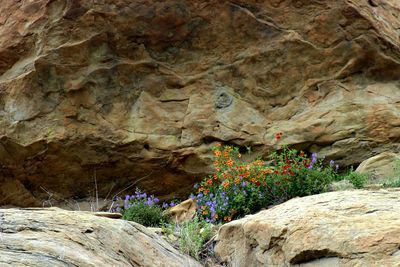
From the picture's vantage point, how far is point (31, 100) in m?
8.46

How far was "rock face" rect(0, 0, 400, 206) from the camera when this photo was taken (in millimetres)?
8430

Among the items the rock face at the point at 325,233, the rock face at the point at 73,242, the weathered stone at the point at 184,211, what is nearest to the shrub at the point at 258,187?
the weathered stone at the point at 184,211

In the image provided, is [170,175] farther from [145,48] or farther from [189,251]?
[189,251]

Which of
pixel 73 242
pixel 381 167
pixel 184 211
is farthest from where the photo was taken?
pixel 381 167

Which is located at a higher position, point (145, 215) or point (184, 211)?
point (145, 215)

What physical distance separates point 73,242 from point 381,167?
4544 millimetres

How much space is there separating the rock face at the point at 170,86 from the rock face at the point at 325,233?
3.34 m

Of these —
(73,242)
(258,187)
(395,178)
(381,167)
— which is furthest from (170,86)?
(73,242)

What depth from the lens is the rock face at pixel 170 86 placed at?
27.7 feet

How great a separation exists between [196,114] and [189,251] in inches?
126

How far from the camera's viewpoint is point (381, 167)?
7570 millimetres

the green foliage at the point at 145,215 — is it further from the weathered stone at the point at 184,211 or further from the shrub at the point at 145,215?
the weathered stone at the point at 184,211

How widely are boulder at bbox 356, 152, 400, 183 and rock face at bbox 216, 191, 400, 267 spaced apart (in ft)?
7.43

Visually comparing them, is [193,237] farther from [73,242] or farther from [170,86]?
[170,86]
